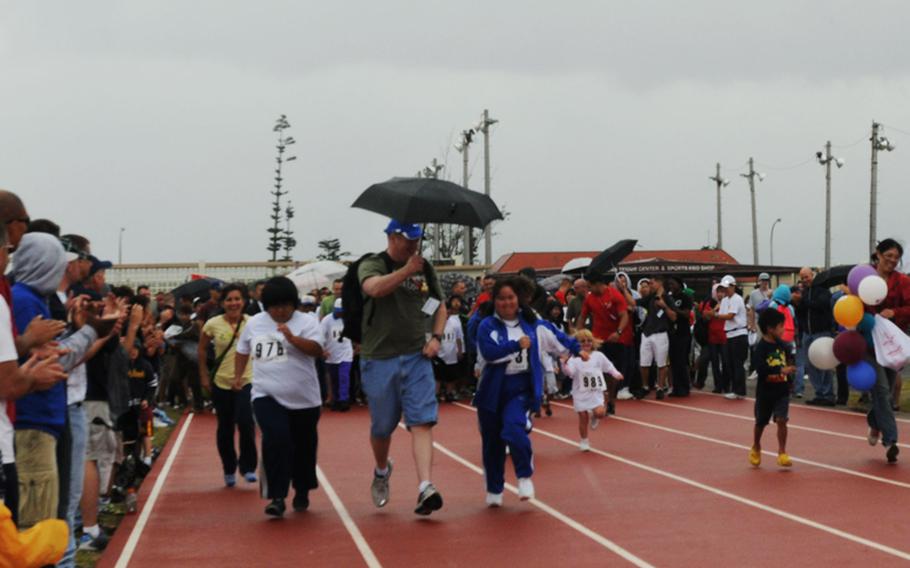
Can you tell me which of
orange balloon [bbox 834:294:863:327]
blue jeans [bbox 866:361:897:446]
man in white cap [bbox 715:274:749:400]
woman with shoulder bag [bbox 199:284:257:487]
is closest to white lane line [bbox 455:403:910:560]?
blue jeans [bbox 866:361:897:446]

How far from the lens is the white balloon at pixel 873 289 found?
13.5m

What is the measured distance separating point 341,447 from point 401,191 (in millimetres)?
6689

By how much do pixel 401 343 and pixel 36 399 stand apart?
13.8 feet

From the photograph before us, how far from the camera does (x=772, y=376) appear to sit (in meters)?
13.6

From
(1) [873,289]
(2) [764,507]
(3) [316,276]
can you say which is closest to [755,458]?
(1) [873,289]

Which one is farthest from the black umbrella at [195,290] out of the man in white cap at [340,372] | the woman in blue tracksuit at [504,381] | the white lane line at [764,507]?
the woman in blue tracksuit at [504,381]

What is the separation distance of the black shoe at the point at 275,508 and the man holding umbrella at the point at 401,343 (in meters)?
0.85

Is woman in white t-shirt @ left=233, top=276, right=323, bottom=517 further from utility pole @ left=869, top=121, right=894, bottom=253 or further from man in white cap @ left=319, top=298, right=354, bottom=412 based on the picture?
utility pole @ left=869, top=121, right=894, bottom=253

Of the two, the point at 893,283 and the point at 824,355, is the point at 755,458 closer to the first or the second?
the point at 824,355

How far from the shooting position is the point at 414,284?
35.1 ft

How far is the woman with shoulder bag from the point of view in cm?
1274

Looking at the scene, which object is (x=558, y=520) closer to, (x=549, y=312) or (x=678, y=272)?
(x=549, y=312)

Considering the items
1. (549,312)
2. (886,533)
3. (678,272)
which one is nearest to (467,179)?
(678,272)

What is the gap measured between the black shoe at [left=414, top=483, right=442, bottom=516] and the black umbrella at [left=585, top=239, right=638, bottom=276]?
11.2 m
